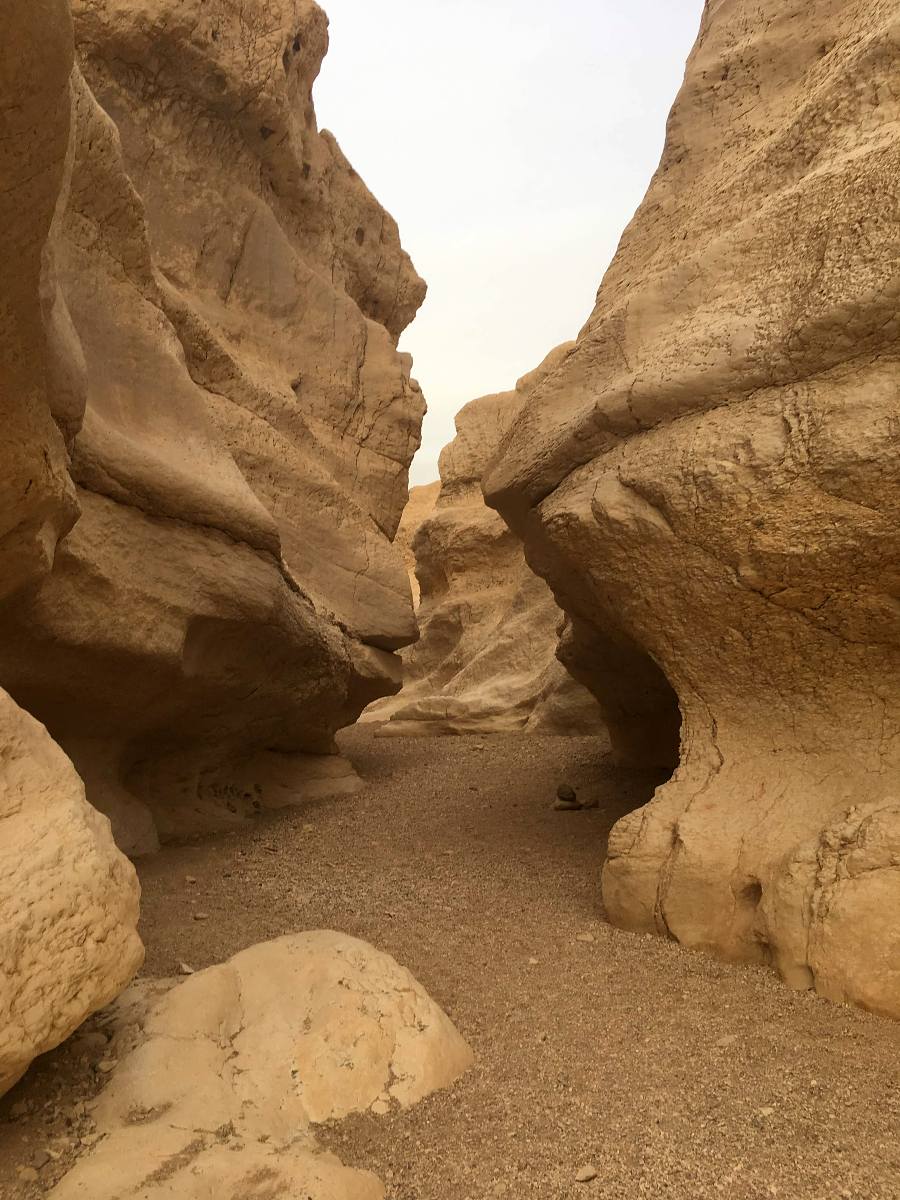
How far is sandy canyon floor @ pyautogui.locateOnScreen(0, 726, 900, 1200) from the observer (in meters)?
1.77

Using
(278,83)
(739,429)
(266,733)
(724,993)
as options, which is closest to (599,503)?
(739,429)

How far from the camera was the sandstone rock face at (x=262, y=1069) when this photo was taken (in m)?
1.65

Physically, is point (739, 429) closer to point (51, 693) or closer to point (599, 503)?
point (599, 503)

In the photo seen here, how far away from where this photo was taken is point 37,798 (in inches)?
76.8

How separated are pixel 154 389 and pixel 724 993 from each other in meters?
3.53

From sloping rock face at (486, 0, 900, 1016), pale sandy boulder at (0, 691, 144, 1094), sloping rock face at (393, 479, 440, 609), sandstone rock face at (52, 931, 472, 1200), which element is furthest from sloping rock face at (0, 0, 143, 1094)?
sloping rock face at (393, 479, 440, 609)

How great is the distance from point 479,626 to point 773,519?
8.16 m

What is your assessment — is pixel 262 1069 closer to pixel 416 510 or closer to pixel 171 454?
pixel 171 454

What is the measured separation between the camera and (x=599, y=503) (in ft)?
11.1

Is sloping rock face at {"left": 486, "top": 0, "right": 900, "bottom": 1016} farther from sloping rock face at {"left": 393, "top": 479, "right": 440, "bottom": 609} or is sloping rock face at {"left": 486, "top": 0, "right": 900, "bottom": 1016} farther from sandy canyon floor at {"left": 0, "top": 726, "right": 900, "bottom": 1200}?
sloping rock face at {"left": 393, "top": 479, "right": 440, "bottom": 609}

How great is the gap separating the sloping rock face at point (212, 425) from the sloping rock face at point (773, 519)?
177 centimetres

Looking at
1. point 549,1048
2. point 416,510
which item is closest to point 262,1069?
point 549,1048

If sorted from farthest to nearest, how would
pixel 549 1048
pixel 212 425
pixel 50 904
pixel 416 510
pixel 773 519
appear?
pixel 416 510
pixel 212 425
pixel 773 519
pixel 549 1048
pixel 50 904

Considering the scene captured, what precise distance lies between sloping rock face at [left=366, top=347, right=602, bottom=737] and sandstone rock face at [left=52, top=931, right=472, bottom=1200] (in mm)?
5483
